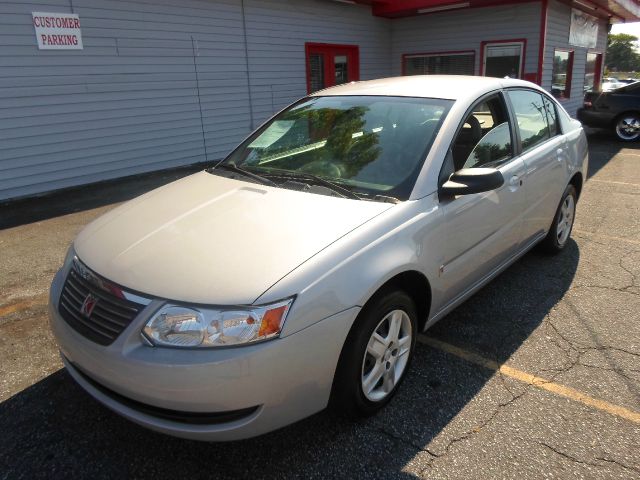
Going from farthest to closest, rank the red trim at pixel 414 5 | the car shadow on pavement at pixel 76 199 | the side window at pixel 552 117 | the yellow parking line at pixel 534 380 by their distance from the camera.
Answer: the red trim at pixel 414 5 < the car shadow on pavement at pixel 76 199 < the side window at pixel 552 117 < the yellow parking line at pixel 534 380

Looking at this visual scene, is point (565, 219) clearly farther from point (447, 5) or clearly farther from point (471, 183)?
point (447, 5)

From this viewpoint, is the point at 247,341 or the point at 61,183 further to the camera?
the point at 61,183

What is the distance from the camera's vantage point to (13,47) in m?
6.87

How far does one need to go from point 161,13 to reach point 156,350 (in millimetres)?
8211

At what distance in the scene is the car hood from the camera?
2.10m

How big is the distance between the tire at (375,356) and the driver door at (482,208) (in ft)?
1.43

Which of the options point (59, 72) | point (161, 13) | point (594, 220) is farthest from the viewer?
point (161, 13)

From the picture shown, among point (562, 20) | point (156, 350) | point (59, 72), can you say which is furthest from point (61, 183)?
point (562, 20)

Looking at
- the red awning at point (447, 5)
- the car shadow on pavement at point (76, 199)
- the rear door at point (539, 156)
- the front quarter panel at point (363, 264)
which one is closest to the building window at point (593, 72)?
the red awning at point (447, 5)

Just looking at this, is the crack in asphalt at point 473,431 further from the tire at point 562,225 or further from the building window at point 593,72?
the building window at point 593,72

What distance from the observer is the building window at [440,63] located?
1323 cm

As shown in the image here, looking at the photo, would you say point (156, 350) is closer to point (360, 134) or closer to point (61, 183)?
point (360, 134)

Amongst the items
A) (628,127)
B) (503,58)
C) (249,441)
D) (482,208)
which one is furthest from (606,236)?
(503,58)

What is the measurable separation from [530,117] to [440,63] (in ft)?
35.1
